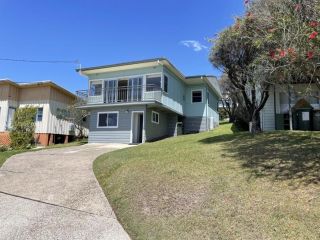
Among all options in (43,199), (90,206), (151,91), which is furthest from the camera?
(151,91)

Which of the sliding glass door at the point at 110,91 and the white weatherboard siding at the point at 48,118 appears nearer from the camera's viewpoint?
the sliding glass door at the point at 110,91

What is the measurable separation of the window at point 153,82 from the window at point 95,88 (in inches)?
166

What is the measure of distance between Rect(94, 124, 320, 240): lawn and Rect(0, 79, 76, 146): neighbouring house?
17.5 m

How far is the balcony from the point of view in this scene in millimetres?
21969

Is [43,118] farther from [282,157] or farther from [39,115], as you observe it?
[282,157]

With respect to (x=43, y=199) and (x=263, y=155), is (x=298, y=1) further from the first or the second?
(x=43, y=199)

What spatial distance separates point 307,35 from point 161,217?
A: 16.5 ft

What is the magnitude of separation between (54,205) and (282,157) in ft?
19.8

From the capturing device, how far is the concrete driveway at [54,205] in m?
6.04

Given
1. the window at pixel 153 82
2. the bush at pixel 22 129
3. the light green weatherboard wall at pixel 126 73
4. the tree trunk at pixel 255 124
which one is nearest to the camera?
the tree trunk at pixel 255 124

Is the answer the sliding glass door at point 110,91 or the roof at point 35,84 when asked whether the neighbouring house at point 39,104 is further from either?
the sliding glass door at point 110,91

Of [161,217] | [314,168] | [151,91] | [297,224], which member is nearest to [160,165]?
[161,217]

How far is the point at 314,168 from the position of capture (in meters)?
7.18

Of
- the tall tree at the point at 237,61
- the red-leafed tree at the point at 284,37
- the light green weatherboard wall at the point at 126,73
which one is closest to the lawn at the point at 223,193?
the red-leafed tree at the point at 284,37
